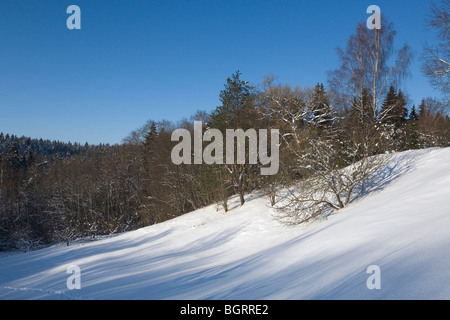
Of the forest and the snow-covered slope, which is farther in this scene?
the forest

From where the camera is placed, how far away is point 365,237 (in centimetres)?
540

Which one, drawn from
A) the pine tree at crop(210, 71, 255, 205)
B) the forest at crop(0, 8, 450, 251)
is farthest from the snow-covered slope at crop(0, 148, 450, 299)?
the pine tree at crop(210, 71, 255, 205)

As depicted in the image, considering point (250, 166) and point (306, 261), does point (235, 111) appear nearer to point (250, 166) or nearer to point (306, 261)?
point (250, 166)

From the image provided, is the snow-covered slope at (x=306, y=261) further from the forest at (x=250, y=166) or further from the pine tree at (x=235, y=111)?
the pine tree at (x=235, y=111)

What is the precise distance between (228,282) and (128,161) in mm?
36345

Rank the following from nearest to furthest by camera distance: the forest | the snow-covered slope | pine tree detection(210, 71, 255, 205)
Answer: the snow-covered slope
the forest
pine tree detection(210, 71, 255, 205)

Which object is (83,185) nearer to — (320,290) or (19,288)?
(19,288)

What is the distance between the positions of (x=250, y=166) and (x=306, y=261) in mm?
13688

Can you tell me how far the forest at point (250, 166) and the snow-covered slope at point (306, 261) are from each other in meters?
1.85

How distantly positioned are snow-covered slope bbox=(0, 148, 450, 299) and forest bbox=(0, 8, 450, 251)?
185cm

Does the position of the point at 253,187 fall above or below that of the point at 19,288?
above

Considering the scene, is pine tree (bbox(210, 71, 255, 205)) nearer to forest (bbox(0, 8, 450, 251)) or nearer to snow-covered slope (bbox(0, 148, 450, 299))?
forest (bbox(0, 8, 450, 251))

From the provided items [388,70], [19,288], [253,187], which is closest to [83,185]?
[253,187]

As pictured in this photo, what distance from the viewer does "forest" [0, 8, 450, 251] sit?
33.8ft
